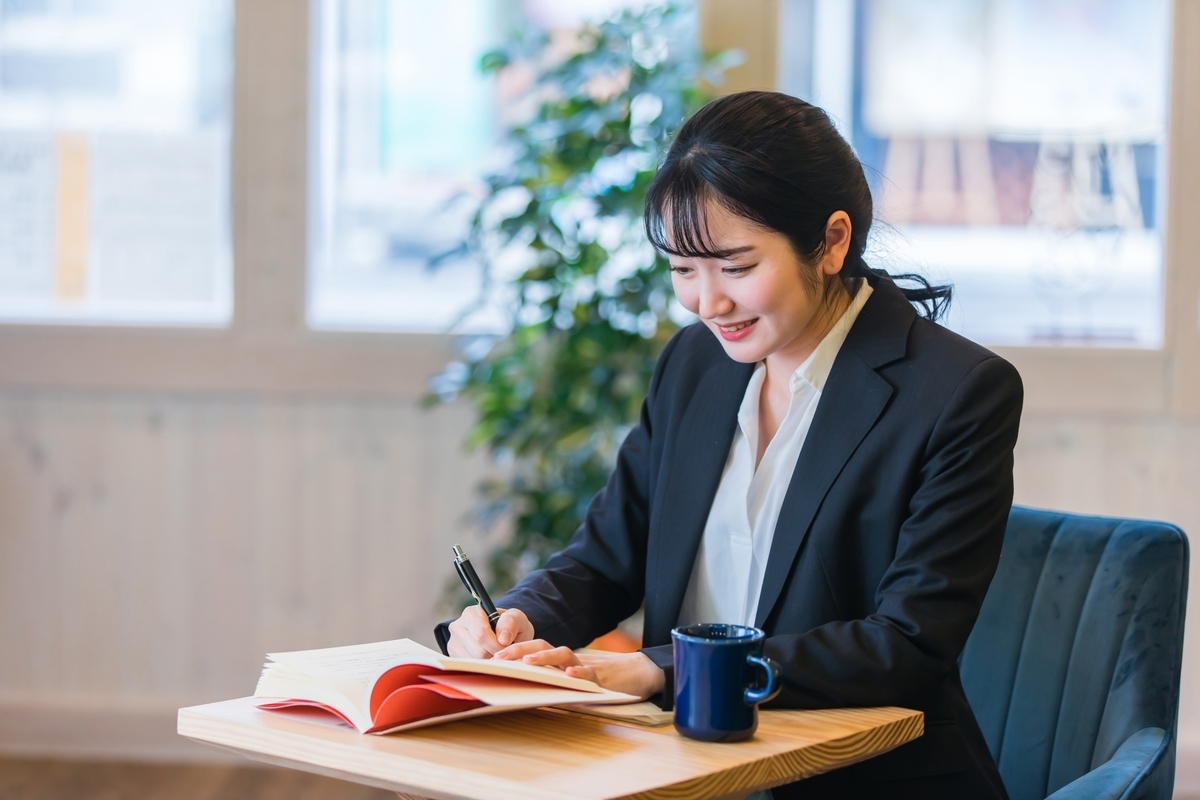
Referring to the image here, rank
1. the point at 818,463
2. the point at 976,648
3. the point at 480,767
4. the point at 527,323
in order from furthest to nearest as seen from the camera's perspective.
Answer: the point at 527,323, the point at 976,648, the point at 818,463, the point at 480,767

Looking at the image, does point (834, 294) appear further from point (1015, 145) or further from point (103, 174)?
point (103, 174)

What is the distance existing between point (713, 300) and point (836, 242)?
166 mm

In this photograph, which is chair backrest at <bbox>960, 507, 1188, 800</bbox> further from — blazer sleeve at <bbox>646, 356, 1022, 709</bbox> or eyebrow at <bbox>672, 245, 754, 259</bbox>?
eyebrow at <bbox>672, 245, 754, 259</bbox>

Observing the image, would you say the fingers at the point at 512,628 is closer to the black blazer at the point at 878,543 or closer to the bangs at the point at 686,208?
A: the black blazer at the point at 878,543

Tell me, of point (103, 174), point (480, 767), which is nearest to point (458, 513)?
point (103, 174)

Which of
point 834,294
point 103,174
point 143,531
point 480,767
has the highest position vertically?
point 103,174

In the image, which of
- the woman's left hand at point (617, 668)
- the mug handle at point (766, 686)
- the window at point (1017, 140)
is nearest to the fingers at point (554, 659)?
the woman's left hand at point (617, 668)

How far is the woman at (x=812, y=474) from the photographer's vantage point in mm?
1225

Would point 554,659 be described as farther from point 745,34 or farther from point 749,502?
point 745,34

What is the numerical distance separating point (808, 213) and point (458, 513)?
5.84ft

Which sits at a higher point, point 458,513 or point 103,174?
point 103,174

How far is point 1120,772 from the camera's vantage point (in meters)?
1.24

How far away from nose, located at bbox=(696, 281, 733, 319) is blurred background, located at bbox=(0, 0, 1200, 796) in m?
1.34

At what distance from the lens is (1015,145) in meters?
2.85
